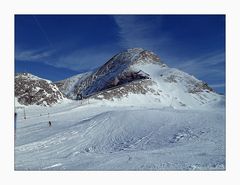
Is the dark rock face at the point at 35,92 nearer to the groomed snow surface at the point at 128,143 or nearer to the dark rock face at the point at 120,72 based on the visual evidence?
the groomed snow surface at the point at 128,143

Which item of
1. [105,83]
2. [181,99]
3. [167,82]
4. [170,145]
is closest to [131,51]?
[105,83]

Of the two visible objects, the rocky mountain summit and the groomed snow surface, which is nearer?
the groomed snow surface

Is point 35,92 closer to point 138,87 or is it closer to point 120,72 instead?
point 138,87

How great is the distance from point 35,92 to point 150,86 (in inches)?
930

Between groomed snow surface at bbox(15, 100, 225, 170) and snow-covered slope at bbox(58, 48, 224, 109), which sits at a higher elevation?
snow-covered slope at bbox(58, 48, 224, 109)

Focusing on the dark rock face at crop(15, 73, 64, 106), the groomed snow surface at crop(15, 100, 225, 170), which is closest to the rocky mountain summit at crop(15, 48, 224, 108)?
the dark rock face at crop(15, 73, 64, 106)

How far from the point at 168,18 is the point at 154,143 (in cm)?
598

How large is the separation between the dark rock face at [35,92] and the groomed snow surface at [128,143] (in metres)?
9.97

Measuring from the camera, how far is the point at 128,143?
49.0ft

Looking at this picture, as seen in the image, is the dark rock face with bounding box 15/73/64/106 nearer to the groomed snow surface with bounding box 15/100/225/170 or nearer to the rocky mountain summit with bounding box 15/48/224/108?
the rocky mountain summit with bounding box 15/48/224/108

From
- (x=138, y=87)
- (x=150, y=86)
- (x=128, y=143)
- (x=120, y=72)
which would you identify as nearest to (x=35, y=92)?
(x=138, y=87)

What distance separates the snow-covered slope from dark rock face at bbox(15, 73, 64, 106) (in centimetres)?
599

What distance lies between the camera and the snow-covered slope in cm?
4493
